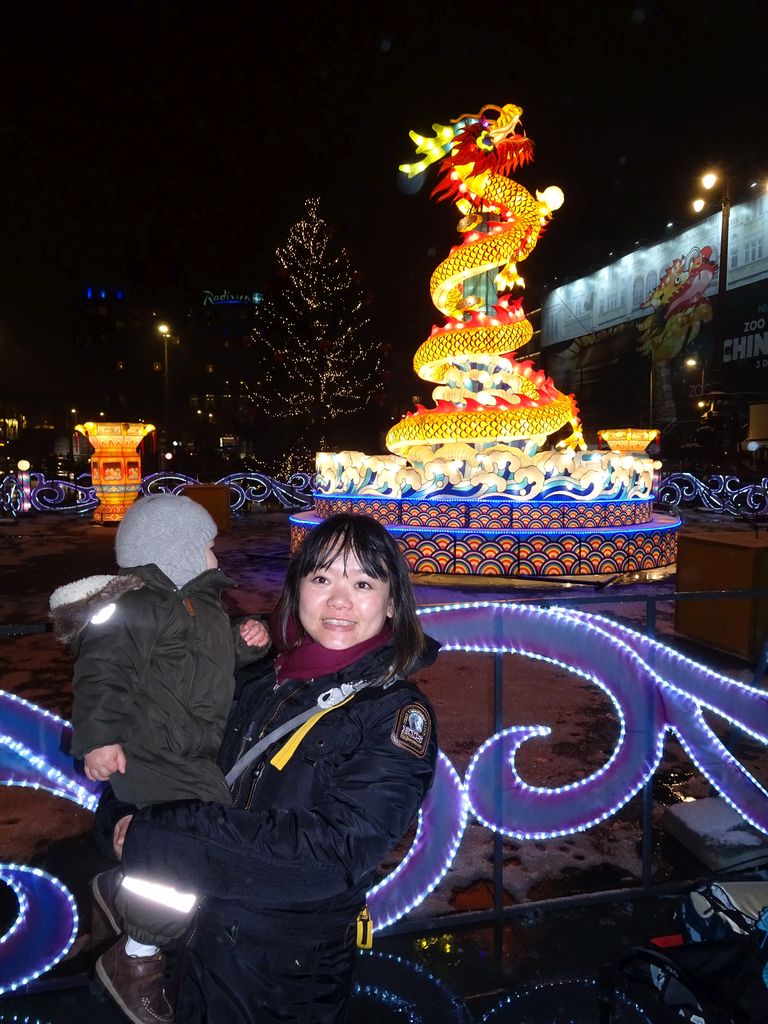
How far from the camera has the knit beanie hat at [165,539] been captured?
6.40 feet

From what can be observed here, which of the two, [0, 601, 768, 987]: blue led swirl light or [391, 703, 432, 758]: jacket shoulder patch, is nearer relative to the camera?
[391, 703, 432, 758]: jacket shoulder patch

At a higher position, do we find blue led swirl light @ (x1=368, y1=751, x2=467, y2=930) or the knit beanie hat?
the knit beanie hat

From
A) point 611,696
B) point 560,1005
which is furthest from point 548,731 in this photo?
point 560,1005

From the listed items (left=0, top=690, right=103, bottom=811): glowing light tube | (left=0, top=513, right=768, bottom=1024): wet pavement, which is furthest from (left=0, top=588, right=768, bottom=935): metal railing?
(left=0, top=690, right=103, bottom=811): glowing light tube

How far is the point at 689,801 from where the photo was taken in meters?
3.61

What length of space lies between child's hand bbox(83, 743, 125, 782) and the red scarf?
0.44m

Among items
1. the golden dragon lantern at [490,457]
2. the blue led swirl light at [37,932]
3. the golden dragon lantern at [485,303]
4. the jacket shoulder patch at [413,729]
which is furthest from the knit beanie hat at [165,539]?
the golden dragon lantern at [485,303]

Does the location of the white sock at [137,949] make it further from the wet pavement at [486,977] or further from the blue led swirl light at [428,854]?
the blue led swirl light at [428,854]

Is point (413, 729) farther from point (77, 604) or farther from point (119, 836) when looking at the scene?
point (77, 604)

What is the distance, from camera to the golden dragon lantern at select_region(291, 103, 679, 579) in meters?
9.80

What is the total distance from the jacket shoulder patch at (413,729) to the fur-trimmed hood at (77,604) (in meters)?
0.87

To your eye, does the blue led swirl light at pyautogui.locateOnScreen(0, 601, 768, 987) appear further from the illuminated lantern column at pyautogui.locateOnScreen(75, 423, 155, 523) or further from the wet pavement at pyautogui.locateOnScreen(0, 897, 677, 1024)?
the illuminated lantern column at pyautogui.locateOnScreen(75, 423, 155, 523)

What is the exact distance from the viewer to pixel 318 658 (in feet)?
5.41

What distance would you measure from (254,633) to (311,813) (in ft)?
2.56
